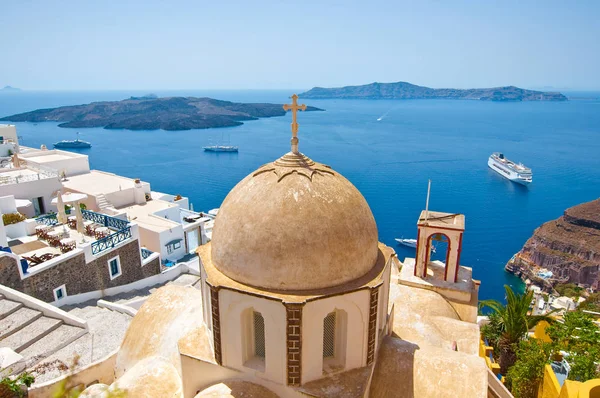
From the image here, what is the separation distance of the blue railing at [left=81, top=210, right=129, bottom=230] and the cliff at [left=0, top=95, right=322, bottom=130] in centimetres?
11917

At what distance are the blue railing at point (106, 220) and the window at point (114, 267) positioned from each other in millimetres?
1842

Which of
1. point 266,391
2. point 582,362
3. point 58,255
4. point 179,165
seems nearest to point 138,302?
point 58,255

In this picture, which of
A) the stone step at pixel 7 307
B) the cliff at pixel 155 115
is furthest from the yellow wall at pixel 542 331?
the cliff at pixel 155 115

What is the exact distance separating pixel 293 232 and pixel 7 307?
12136 mm

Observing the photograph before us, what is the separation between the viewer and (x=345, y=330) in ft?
25.5

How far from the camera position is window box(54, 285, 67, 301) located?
15.5 m

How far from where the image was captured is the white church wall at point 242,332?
7090 millimetres

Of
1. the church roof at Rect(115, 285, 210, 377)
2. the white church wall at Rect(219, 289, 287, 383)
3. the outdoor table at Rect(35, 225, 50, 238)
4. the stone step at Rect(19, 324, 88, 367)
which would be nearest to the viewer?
the white church wall at Rect(219, 289, 287, 383)

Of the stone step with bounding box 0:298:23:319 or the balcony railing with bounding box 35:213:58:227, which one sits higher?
the balcony railing with bounding box 35:213:58:227

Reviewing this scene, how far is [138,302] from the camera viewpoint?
55.4ft

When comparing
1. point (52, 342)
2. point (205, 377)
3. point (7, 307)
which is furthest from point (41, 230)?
point (205, 377)

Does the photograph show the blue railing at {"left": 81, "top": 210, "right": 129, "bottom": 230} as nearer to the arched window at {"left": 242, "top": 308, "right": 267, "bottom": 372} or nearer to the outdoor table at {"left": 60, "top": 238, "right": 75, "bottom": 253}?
the outdoor table at {"left": 60, "top": 238, "right": 75, "bottom": 253}

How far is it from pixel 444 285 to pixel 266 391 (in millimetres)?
8505

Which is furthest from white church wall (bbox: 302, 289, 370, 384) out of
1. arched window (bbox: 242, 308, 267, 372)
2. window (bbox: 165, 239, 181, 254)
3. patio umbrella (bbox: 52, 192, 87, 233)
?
window (bbox: 165, 239, 181, 254)
